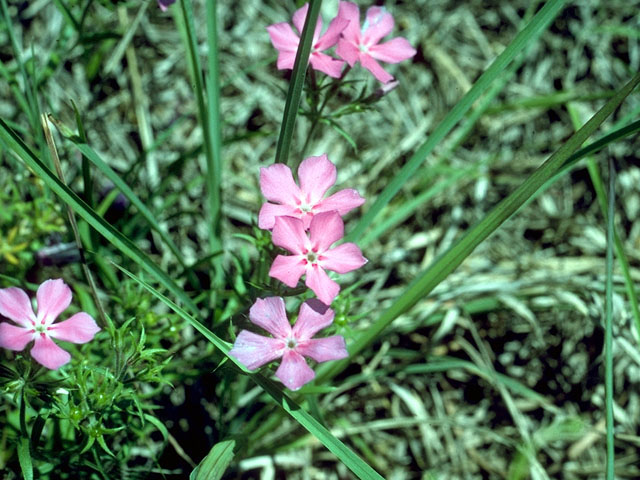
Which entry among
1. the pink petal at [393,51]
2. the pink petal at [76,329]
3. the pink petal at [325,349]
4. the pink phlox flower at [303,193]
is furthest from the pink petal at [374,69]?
the pink petal at [76,329]

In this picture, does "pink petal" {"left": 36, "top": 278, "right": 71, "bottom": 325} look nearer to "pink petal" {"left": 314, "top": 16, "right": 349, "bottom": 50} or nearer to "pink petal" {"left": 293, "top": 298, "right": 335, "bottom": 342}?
"pink petal" {"left": 293, "top": 298, "right": 335, "bottom": 342}

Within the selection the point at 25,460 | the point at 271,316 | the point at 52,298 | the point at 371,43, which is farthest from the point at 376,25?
the point at 25,460

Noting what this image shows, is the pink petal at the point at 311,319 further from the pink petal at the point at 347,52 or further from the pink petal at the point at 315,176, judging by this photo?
the pink petal at the point at 347,52

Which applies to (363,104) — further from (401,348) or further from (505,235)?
(505,235)

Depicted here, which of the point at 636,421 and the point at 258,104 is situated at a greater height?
the point at 258,104

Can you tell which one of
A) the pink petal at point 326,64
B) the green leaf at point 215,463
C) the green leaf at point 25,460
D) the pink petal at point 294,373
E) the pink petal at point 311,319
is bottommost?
the green leaf at point 215,463

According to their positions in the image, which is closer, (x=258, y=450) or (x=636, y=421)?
(x=258, y=450)

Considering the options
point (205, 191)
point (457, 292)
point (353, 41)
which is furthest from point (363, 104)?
point (205, 191)
